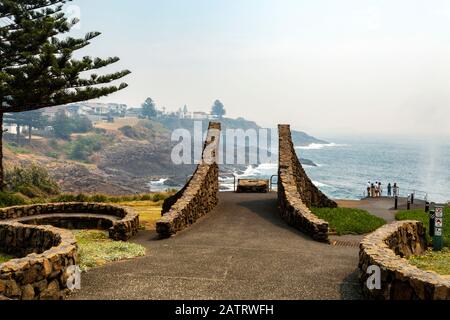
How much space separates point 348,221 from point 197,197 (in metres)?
5.69

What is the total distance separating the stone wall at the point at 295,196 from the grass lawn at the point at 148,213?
5114 millimetres

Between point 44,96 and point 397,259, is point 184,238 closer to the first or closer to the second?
point 397,259

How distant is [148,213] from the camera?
23.3 m

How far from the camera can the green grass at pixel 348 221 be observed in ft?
52.7

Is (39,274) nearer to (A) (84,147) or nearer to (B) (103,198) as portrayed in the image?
(B) (103,198)

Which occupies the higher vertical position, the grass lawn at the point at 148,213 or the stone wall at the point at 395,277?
the stone wall at the point at 395,277

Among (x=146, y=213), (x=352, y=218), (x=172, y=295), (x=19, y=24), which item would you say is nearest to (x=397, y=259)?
(x=172, y=295)

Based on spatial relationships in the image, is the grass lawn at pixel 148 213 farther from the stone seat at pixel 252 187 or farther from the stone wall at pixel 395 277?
the stone wall at pixel 395 277

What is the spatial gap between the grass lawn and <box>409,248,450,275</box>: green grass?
9418 millimetres

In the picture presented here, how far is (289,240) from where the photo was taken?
42.5 feet

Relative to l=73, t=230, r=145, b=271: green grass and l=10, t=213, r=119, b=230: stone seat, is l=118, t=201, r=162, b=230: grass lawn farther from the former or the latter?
l=73, t=230, r=145, b=271: green grass

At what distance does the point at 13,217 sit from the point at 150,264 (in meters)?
10.1

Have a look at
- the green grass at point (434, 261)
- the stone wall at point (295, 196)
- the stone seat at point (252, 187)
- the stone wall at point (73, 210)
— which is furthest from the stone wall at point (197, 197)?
the green grass at point (434, 261)

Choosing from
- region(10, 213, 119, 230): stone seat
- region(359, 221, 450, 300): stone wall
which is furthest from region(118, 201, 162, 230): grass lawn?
region(359, 221, 450, 300): stone wall
